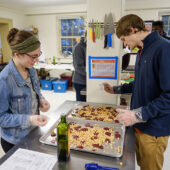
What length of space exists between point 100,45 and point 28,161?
1313 millimetres

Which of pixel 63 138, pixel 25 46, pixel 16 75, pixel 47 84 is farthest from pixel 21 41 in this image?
pixel 47 84

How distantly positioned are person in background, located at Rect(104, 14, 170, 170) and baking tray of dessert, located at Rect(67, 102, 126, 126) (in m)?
0.27

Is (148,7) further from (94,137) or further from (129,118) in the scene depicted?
(94,137)

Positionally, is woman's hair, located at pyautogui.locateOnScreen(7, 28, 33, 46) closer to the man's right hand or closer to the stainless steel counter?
the stainless steel counter

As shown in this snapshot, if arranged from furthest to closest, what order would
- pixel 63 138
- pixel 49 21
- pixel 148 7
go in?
pixel 49 21 → pixel 148 7 → pixel 63 138

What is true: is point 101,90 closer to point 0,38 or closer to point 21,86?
point 21,86

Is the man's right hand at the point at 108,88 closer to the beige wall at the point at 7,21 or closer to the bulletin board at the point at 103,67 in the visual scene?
the bulletin board at the point at 103,67

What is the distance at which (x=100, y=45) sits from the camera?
1.77 m

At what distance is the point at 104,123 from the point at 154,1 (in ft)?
A: 15.0

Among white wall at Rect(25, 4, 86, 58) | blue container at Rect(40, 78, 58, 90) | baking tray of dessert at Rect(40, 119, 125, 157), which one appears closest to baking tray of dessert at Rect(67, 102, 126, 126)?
baking tray of dessert at Rect(40, 119, 125, 157)

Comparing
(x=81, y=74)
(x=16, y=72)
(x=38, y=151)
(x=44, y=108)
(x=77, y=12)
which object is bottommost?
(x=38, y=151)

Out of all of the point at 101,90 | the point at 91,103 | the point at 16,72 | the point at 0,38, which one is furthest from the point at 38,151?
the point at 0,38

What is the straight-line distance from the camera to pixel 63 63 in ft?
19.7

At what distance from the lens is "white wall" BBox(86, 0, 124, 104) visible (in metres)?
1.65
